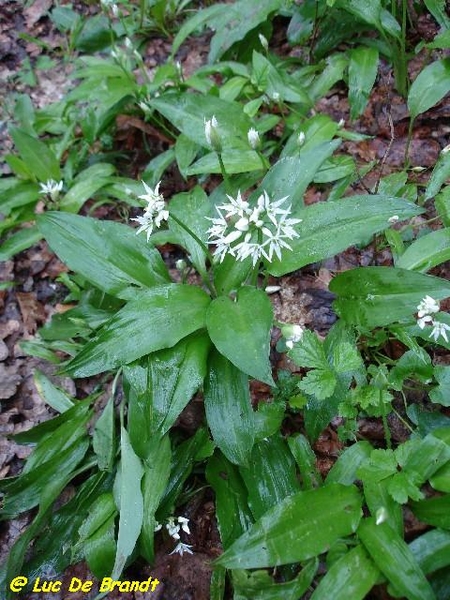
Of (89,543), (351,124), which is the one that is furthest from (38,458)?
(351,124)

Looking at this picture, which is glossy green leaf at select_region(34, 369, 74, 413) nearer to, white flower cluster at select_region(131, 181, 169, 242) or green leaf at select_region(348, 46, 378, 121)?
white flower cluster at select_region(131, 181, 169, 242)

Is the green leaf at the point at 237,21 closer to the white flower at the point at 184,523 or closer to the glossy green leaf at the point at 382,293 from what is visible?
the glossy green leaf at the point at 382,293

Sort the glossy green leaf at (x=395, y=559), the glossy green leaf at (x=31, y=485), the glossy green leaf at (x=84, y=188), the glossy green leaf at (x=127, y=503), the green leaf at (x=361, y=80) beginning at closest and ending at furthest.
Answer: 1. the glossy green leaf at (x=395, y=559)
2. the glossy green leaf at (x=127, y=503)
3. the glossy green leaf at (x=31, y=485)
4. the green leaf at (x=361, y=80)
5. the glossy green leaf at (x=84, y=188)

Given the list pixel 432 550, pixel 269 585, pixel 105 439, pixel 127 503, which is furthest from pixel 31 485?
pixel 432 550

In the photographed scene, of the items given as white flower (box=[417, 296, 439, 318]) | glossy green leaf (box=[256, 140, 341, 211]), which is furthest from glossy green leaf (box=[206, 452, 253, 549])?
glossy green leaf (box=[256, 140, 341, 211])

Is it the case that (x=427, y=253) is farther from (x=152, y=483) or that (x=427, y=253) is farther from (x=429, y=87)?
(x=152, y=483)

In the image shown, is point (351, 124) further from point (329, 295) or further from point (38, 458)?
point (38, 458)

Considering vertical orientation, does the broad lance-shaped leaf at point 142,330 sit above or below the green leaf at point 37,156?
below

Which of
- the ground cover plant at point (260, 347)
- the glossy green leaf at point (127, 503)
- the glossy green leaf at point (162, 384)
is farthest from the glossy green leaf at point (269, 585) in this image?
the glossy green leaf at point (162, 384)
